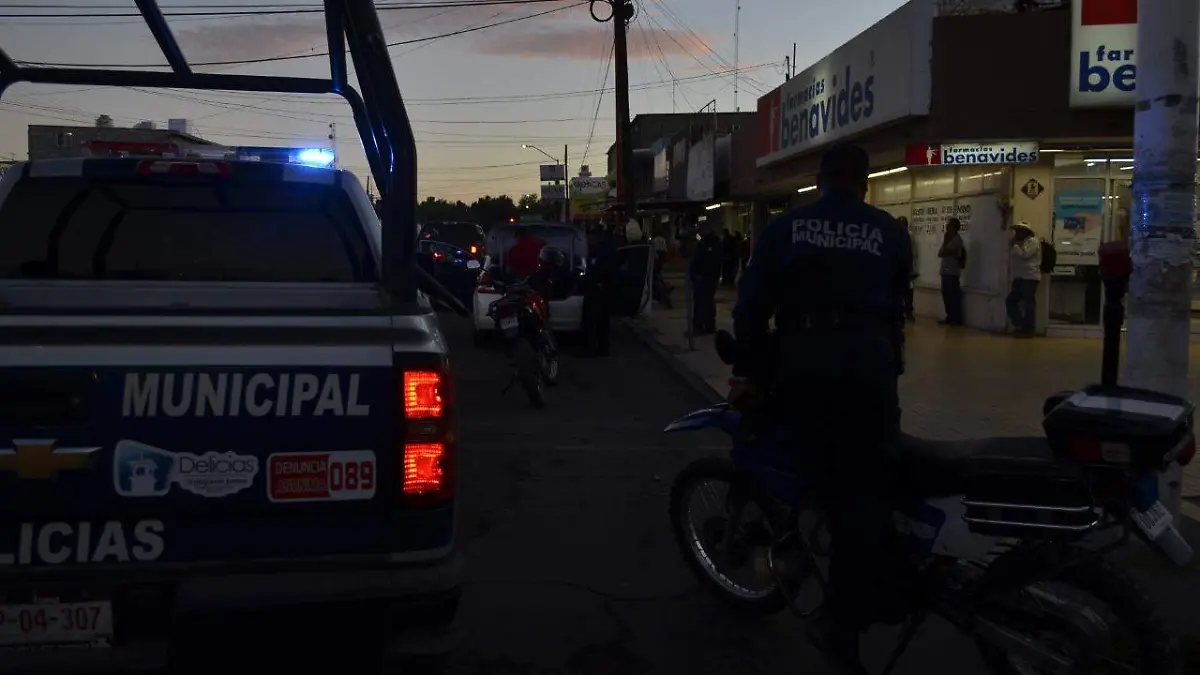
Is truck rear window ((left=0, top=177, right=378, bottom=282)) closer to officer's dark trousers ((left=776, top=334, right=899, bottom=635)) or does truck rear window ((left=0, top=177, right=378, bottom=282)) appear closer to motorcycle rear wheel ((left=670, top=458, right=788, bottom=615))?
motorcycle rear wheel ((left=670, top=458, right=788, bottom=615))

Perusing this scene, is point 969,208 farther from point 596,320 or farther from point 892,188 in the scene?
point 596,320

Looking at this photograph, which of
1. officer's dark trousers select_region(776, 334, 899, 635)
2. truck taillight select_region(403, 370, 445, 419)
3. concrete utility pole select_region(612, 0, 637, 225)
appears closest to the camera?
truck taillight select_region(403, 370, 445, 419)

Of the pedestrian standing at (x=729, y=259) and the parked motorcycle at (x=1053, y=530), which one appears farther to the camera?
the pedestrian standing at (x=729, y=259)

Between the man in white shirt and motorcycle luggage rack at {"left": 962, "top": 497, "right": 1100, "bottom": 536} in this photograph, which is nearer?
motorcycle luggage rack at {"left": 962, "top": 497, "right": 1100, "bottom": 536}

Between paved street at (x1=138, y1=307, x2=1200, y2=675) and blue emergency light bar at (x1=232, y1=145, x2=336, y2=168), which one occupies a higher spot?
blue emergency light bar at (x1=232, y1=145, x2=336, y2=168)

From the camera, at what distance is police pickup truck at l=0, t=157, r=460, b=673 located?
10.7 feet

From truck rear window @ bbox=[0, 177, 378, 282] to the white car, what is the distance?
30.3 ft

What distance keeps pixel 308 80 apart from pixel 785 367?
2.54m

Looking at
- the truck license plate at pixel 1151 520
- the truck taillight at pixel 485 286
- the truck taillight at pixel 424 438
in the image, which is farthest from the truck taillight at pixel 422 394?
the truck taillight at pixel 485 286

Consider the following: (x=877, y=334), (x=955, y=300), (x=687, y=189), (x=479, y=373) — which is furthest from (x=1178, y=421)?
(x=687, y=189)

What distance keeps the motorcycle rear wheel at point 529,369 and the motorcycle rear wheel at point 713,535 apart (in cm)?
528

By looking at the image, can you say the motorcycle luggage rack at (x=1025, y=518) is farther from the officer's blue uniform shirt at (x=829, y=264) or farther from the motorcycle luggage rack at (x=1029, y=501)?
the officer's blue uniform shirt at (x=829, y=264)

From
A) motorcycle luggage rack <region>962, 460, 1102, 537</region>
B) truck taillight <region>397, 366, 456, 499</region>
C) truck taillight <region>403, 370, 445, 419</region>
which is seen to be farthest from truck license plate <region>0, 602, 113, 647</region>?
motorcycle luggage rack <region>962, 460, 1102, 537</region>

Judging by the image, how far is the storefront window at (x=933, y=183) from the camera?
1819 centimetres
